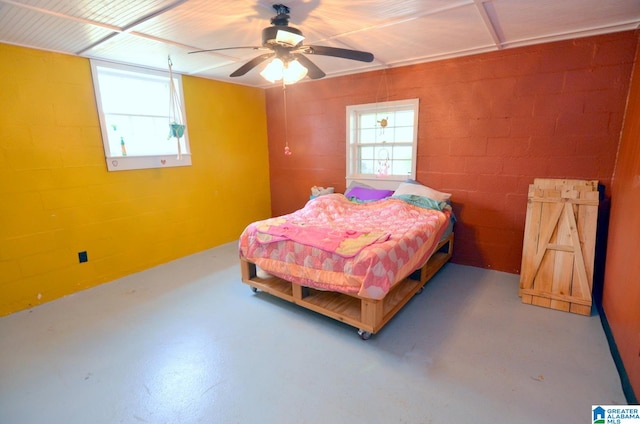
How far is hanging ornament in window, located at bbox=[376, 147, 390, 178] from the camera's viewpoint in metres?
4.07

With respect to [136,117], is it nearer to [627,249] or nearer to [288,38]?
[288,38]

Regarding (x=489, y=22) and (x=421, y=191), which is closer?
(x=489, y=22)

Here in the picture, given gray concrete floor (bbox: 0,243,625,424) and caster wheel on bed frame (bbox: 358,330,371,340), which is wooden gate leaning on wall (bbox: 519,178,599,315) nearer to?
gray concrete floor (bbox: 0,243,625,424)

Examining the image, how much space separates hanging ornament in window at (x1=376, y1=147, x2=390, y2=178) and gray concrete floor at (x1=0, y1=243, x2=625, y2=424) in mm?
1722

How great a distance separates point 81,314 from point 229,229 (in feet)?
7.15

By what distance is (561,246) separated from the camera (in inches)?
104

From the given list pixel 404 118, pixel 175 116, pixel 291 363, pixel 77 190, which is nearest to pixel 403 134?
pixel 404 118

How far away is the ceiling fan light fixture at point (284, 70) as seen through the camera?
224cm

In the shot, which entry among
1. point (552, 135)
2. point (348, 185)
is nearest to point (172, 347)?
point (348, 185)

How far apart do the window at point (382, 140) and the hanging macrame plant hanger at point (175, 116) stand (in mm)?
2162

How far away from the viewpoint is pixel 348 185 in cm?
431

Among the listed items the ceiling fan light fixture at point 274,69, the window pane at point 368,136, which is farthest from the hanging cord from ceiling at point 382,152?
the ceiling fan light fixture at point 274,69

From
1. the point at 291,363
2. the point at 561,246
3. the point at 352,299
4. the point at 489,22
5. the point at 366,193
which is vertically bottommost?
the point at 291,363

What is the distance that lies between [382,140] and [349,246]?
219cm
